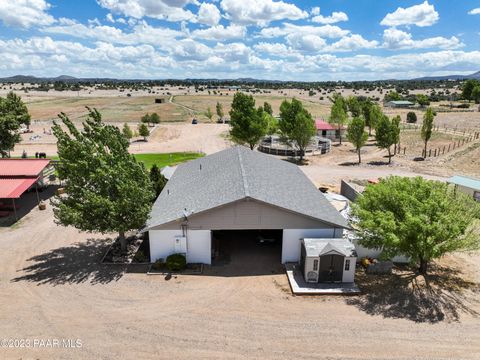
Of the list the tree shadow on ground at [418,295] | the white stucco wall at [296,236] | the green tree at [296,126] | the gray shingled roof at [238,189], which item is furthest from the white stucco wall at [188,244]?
the green tree at [296,126]

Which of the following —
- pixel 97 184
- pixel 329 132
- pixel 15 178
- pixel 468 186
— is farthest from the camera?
pixel 329 132

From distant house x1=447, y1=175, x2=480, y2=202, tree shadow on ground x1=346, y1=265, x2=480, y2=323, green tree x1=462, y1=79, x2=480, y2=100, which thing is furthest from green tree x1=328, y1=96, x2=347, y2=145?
green tree x1=462, y1=79, x2=480, y2=100

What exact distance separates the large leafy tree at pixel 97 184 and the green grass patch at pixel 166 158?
28287mm

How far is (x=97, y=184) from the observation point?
2292 centimetres

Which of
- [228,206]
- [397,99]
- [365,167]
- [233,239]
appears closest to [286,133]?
[365,167]

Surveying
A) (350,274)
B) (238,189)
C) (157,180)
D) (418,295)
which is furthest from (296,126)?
(418,295)

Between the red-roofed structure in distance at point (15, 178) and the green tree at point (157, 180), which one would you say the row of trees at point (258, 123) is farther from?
the red-roofed structure in distance at point (15, 178)

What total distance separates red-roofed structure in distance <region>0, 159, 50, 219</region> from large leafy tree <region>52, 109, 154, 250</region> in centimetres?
1146

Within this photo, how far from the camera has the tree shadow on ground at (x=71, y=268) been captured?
Result: 21703mm

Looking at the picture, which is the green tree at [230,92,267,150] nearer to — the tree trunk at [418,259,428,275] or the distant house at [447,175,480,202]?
the distant house at [447,175,480,202]

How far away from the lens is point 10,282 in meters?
21.3

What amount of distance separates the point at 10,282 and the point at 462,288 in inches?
1079

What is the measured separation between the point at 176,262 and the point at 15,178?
21.9 metres

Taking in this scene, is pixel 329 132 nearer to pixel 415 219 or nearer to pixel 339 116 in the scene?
pixel 339 116
